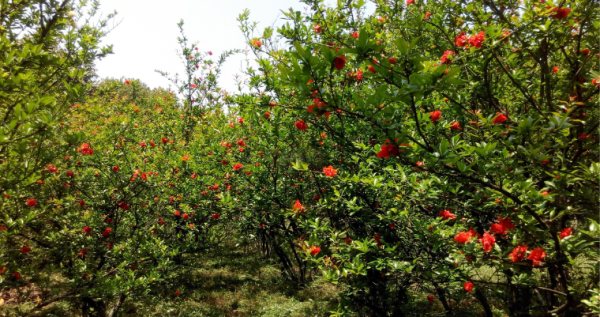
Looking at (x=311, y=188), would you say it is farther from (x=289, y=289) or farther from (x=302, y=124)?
(x=289, y=289)

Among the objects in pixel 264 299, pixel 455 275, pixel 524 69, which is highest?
pixel 524 69

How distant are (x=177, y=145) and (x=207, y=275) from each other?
373 centimetres

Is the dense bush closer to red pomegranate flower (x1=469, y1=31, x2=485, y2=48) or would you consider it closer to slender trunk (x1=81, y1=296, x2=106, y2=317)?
red pomegranate flower (x1=469, y1=31, x2=485, y2=48)

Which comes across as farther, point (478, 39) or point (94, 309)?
point (94, 309)

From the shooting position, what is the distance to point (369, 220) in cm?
319

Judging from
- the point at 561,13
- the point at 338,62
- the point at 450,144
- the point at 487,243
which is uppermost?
the point at 561,13

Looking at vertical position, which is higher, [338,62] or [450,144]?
[338,62]

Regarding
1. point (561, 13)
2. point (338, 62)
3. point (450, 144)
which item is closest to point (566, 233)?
point (450, 144)

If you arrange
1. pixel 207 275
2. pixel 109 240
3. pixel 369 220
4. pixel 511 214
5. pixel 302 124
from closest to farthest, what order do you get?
pixel 511 214, pixel 302 124, pixel 369 220, pixel 109 240, pixel 207 275

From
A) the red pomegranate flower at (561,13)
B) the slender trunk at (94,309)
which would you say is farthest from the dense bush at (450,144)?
the slender trunk at (94,309)

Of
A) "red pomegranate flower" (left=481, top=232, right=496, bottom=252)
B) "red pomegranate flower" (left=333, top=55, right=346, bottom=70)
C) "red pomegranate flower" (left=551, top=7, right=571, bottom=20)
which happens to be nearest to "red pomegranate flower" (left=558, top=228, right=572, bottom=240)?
"red pomegranate flower" (left=481, top=232, right=496, bottom=252)

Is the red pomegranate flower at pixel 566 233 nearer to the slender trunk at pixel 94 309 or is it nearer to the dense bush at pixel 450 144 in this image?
the dense bush at pixel 450 144

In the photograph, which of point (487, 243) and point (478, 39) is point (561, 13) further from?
point (487, 243)

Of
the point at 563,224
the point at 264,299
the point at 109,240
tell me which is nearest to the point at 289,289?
the point at 264,299
